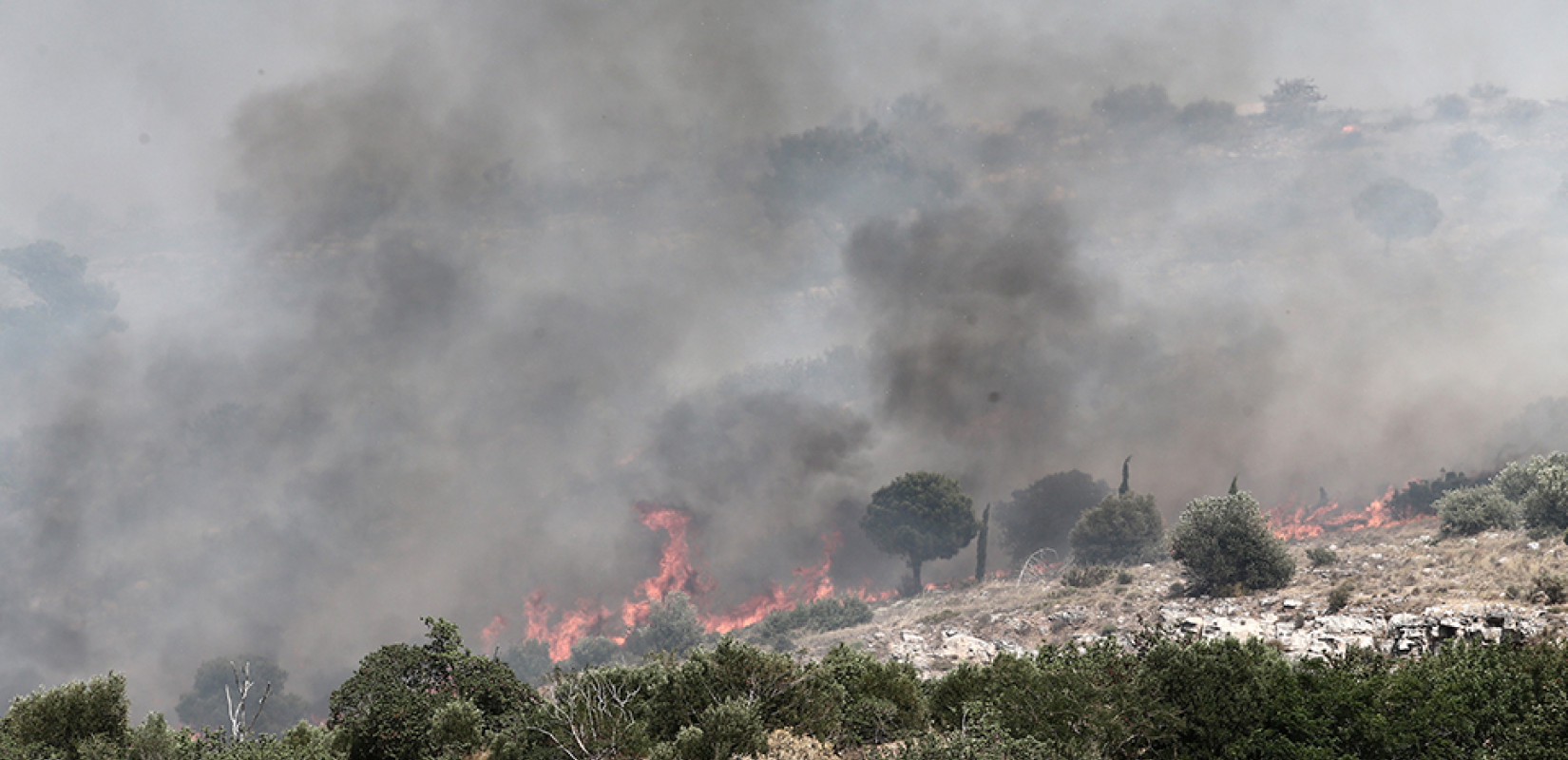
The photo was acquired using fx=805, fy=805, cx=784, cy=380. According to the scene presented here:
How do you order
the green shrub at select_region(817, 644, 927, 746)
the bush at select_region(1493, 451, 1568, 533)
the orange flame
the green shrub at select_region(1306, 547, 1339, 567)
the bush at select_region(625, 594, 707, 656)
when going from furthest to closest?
the orange flame, the bush at select_region(625, 594, 707, 656), the green shrub at select_region(1306, 547, 1339, 567), the bush at select_region(1493, 451, 1568, 533), the green shrub at select_region(817, 644, 927, 746)

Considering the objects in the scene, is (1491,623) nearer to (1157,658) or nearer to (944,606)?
(1157,658)

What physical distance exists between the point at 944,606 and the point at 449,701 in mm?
81711

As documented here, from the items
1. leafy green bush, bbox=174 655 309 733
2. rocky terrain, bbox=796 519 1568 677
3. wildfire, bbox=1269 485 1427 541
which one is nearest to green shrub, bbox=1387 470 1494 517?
wildfire, bbox=1269 485 1427 541

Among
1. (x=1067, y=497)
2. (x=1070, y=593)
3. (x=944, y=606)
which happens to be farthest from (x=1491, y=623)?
(x=1067, y=497)

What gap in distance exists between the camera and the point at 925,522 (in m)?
155

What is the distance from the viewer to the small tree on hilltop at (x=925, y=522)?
15450 cm

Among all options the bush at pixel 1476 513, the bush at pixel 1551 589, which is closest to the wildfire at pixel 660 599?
the bush at pixel 1476 513

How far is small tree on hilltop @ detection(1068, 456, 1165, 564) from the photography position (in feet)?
433

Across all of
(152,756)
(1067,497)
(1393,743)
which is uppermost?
(1067,497)

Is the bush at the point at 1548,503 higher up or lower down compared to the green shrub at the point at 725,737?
higher up

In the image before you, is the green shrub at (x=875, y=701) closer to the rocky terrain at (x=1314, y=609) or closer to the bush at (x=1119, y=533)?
the rocky terrain at (x=1314, y=609)

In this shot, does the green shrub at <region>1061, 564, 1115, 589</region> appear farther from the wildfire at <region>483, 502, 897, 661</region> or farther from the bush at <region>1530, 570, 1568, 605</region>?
the wildfire at <region>483, 502, 897, 661</region>

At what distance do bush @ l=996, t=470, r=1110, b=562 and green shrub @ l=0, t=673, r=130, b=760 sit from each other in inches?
5997

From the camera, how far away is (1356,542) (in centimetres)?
9881
